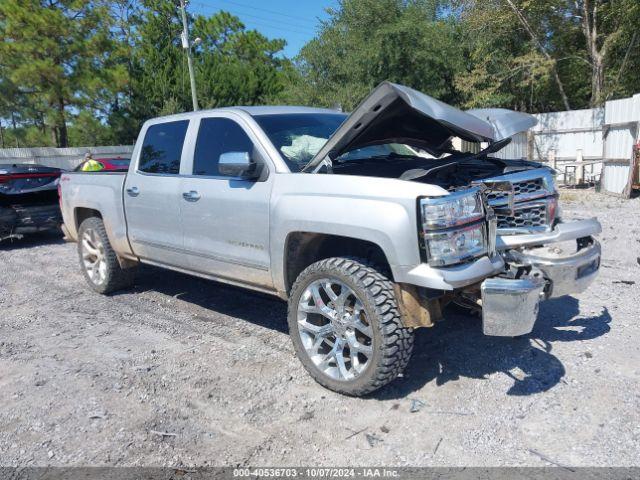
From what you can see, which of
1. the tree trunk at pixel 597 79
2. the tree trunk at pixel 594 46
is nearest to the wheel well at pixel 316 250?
the tree trunk at pixel 594 46

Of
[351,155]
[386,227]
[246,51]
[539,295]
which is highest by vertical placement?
[246,51]

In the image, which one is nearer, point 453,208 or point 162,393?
point 453,208

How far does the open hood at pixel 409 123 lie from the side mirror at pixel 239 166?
1.32 feet

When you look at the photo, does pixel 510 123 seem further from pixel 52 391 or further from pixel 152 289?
pixel 152 289

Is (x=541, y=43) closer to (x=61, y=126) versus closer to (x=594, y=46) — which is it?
(x=594, y=46)

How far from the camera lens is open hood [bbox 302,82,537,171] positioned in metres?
3.51

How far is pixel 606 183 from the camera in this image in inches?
527

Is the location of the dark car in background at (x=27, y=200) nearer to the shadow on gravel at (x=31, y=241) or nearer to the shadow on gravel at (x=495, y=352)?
the shadow on gravel at (x=31, y=241)

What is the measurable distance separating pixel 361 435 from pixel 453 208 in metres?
1.43

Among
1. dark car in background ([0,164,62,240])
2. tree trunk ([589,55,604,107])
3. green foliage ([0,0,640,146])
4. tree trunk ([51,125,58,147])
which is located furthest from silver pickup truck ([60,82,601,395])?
tree trunk ([51,125,58,147])

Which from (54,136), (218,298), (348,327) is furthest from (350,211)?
(54,136)

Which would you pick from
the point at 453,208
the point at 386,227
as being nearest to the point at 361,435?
the point at 386,227

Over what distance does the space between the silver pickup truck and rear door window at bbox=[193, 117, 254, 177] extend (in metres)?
0.01

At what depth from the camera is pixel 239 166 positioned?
3.94 meters
